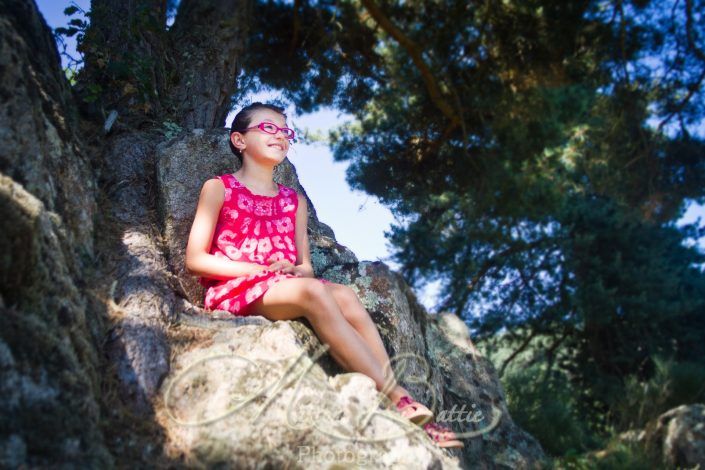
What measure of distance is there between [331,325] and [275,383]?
19.3 inches

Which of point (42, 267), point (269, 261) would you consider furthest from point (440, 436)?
point (42, 267)

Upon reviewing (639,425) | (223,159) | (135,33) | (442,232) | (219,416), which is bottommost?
(219,416)

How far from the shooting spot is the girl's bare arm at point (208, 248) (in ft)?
9.50

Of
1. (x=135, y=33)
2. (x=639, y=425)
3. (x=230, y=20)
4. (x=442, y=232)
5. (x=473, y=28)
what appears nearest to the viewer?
(x=135, y=33)

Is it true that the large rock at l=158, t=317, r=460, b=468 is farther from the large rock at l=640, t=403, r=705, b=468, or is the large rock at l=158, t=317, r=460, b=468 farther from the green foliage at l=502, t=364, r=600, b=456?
the green foliage at l=502, t=364, r=600, b=456

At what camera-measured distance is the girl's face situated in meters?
3.35

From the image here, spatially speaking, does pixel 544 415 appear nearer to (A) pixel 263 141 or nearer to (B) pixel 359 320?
(B) pixel 359 320

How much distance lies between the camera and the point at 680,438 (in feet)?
21.6

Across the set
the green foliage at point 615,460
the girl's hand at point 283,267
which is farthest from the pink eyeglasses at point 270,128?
the green foliage at point 615,460

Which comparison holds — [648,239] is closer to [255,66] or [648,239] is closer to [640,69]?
[640,69]

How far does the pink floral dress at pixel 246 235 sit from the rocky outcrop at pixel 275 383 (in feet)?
0.38

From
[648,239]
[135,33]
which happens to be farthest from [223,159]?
[648,239]

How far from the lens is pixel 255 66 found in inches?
267

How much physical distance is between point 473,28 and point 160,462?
19.4 feet
